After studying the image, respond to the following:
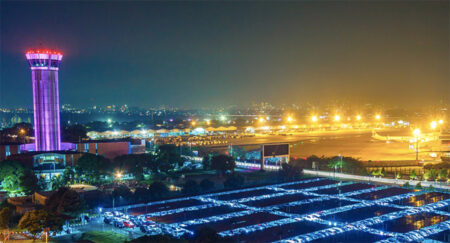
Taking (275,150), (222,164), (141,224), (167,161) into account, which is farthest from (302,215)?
(275,150)

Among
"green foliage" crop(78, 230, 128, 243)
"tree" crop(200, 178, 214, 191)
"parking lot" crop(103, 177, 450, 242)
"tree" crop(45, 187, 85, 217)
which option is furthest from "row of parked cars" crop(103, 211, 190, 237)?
"tree" crop(200, 178, 214, 191)

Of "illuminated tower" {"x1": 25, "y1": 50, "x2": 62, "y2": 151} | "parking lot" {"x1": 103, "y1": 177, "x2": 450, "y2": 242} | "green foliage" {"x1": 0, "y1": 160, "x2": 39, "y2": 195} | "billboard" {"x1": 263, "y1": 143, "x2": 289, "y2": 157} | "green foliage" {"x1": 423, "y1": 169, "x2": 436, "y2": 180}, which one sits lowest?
"parking lot" {"x1": 103, "y1": 177, "x2": 450, "y2": 242}

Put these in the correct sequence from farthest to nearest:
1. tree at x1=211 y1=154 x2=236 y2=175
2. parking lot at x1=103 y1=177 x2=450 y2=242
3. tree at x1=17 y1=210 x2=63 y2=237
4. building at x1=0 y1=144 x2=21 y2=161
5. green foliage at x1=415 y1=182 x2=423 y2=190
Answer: building at x1=0 y1=144 x2=21 y2=161 < tree at x1=211 y1=154 x2=236 y2=175 < green foliage at x1=415 y1=182 x2=423 y2=190 < parking lot at x1=103 y1=177 x2=450 y2=242 < tree at x1=17 y1=210 x2=63 y2=237

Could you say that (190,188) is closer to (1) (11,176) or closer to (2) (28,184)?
(2) (28,184)

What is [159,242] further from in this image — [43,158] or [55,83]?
[55,83]

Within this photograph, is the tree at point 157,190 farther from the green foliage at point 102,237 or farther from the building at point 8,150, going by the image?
the building at point 8,150

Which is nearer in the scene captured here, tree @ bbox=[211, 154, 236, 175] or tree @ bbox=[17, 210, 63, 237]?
tree @ bbox=[17, 210, 63, 237]

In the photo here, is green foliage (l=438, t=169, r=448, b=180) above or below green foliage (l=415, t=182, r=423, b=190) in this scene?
above

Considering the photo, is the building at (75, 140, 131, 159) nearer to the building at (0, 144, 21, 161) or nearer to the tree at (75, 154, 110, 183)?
the building at (0, 144, 21, 161)
